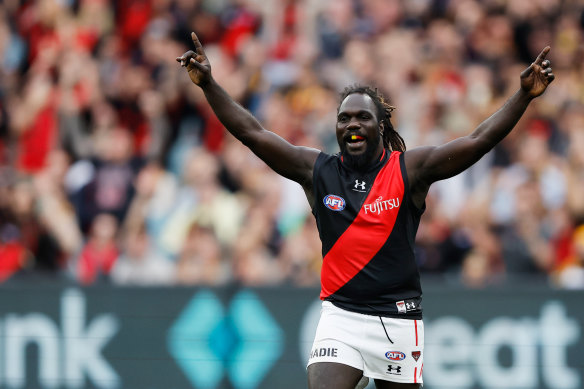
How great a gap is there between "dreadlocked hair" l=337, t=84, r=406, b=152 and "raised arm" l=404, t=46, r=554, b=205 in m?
0.34

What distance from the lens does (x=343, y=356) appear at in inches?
234

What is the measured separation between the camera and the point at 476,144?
5.93 meters

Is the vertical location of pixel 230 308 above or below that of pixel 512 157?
below

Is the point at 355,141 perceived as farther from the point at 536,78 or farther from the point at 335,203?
the point at 536,78

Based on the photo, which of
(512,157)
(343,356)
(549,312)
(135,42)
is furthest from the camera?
(135,42)

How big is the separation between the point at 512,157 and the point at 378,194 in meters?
5.20

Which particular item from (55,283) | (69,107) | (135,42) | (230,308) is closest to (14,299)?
(55,283)

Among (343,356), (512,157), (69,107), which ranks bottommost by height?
(343,356)

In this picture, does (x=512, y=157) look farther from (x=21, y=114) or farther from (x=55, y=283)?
(x=21, y=114)

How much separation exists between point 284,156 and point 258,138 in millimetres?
198

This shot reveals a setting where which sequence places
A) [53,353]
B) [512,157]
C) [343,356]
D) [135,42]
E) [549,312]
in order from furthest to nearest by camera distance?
[135,42]
[512,157]
[53,353]
[549,312]
[343,356]

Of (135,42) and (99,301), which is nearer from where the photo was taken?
(99,301)

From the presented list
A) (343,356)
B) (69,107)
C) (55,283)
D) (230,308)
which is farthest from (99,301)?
(343,356)

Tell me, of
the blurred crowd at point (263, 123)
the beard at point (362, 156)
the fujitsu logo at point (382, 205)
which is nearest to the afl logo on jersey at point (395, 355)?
the fujitsu logo at point (382, 205)
